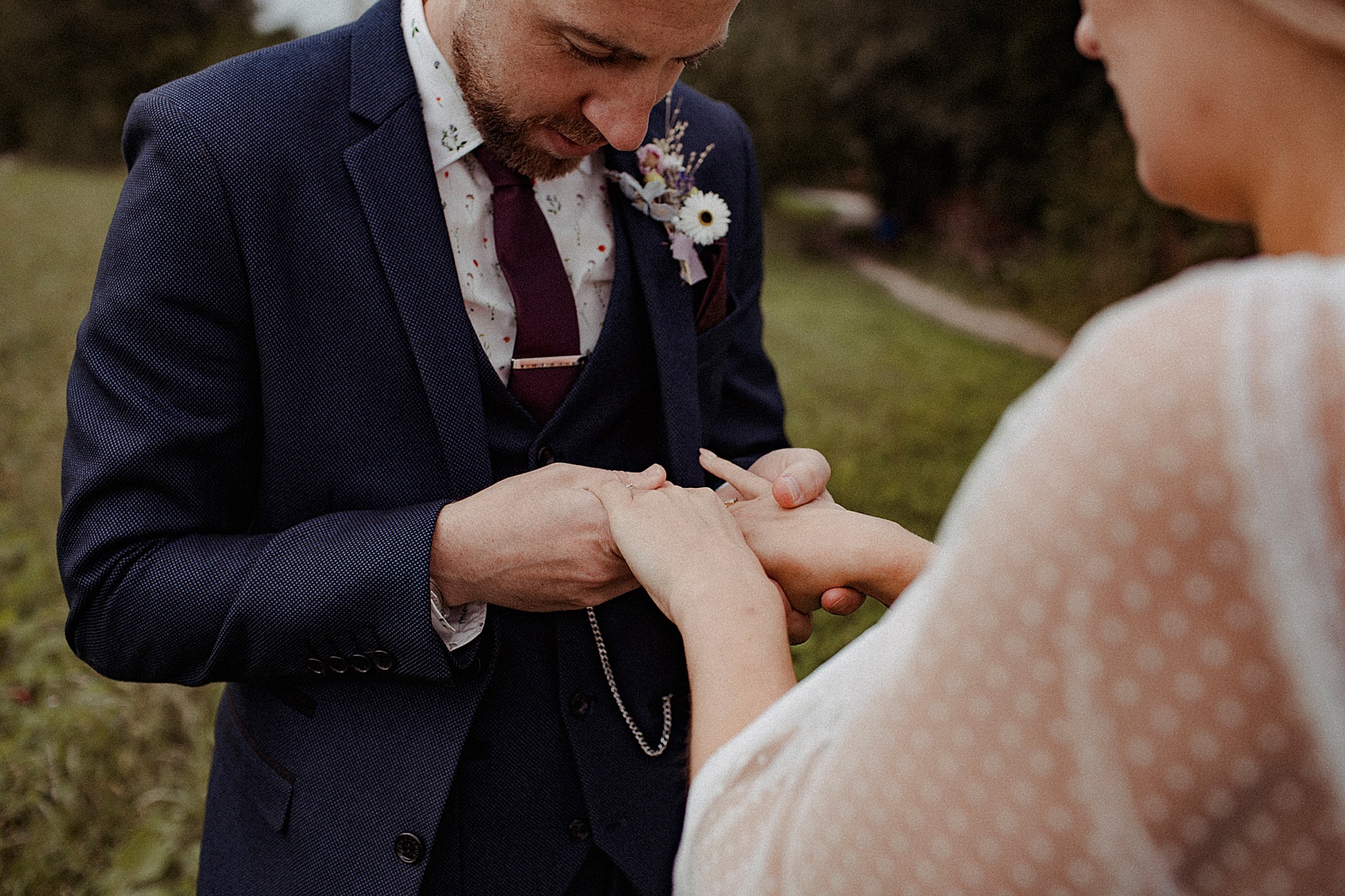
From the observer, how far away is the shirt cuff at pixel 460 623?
1.69 metres

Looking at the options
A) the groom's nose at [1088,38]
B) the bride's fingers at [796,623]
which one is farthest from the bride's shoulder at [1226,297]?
the bride's fingers at [796,623]

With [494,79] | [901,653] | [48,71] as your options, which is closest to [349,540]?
[494,79]

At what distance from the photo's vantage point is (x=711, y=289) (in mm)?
2025

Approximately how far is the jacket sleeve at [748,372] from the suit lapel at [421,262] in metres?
0.68

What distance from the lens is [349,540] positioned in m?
1.61

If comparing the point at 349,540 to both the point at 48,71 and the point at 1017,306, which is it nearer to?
the point at 1017,306

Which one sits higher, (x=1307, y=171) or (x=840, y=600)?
(x=1307, y=171)

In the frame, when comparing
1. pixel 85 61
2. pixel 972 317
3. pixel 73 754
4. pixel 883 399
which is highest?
pixel 73 754

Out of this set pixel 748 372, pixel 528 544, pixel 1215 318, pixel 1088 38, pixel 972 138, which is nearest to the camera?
pixel 1215 318

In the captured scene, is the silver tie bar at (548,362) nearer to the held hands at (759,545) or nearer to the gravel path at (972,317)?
the held hands at (759,545)

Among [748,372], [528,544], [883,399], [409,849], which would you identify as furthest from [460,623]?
[883,399]

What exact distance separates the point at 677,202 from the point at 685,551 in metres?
0.85

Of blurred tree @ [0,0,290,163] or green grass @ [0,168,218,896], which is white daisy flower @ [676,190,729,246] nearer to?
green grass @ [0,168,218,896]

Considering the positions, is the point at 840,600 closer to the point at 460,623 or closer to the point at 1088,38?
the point at 460,623
